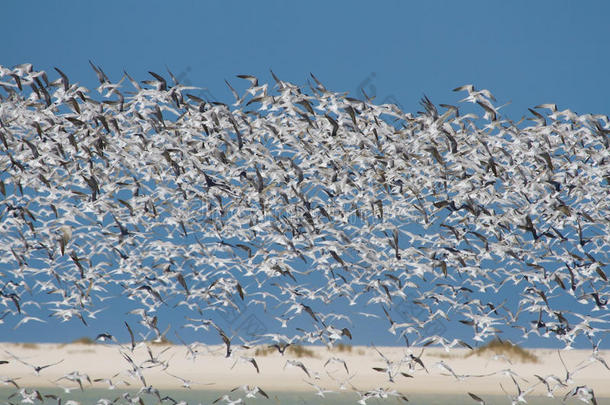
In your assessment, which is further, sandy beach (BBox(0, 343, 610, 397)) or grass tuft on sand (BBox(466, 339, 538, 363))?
grass tuft on sand (BBox(466, 339, 538, 363))

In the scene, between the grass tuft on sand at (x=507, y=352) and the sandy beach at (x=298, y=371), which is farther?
the grass tuft on sand at (x=507, y=352)

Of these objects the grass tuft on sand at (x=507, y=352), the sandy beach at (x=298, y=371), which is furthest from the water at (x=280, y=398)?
the grass tuft on sand at (x=507, y=352)

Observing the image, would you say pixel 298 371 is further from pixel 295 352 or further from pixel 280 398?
pixel 280 398

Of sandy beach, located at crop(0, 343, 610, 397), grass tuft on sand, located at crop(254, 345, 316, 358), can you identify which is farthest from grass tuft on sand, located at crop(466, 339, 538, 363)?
grass tuft on sand, located at crop(254, 345, 316, 358)

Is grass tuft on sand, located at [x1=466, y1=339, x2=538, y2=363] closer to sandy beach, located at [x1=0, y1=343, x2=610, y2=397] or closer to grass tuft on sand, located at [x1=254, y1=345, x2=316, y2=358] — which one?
sandy beach, located at [x1=0, y1=343, x2=610, y2=397]

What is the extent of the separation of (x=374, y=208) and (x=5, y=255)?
9163 mm

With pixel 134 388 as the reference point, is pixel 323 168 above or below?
above

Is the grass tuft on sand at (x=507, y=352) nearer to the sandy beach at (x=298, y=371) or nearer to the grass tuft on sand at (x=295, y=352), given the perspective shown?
the sandy beach at (x=298, y=371)

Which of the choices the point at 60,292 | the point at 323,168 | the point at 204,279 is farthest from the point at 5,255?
the point at 323,168

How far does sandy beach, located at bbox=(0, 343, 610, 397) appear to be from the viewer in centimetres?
2752

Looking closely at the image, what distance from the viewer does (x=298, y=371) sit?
102 feet

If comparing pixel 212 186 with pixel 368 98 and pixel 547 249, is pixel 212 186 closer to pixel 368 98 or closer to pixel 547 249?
pixel 368 98

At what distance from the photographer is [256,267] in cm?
1683

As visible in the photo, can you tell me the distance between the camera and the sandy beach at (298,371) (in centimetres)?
2752
